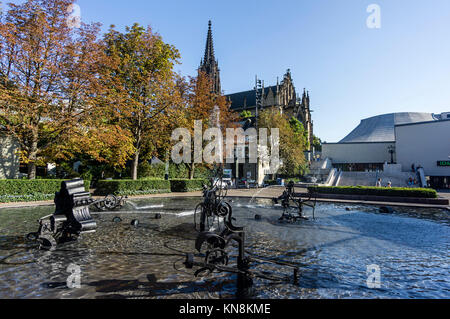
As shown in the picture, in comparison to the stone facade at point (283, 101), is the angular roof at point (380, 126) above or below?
below

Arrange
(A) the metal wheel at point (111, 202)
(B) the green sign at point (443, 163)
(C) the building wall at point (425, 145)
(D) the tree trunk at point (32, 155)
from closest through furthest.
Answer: (A) the metal wheel at point (111, 202), (D) the tree trunk at point (32, 155), (B) the green sign at point (443, 163), (C) the building wall at point (425, 145)

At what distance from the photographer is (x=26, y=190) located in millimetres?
18125

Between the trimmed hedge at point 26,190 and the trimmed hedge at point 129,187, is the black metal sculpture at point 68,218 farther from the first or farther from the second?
the trimmed hedge at point 129,187

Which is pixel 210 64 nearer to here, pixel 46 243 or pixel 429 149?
pixel 429 149

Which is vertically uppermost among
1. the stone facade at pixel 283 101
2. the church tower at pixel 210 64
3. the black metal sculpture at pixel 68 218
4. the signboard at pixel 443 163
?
the church tower at pixel 210 64

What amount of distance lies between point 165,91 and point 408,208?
23.5 metres

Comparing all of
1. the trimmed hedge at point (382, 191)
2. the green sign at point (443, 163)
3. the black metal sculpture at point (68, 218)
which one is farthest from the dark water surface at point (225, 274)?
the green sign at point (443, 163)

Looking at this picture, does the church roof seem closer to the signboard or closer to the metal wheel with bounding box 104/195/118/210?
the signboard

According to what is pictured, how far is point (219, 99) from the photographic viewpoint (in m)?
37.0

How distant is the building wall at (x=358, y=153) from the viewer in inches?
2530

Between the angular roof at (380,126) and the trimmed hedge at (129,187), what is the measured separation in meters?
76.1

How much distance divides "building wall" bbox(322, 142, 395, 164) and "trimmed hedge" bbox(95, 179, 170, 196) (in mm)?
53185

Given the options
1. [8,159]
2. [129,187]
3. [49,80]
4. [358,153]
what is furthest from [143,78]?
[358,153]

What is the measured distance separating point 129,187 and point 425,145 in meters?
55.1
